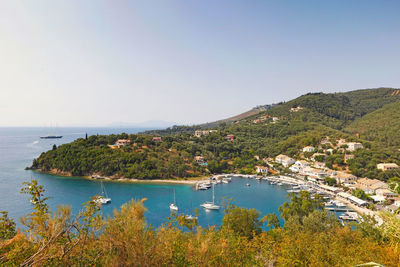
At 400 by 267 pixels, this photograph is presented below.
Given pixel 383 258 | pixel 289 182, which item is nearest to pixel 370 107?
pixel 289 182

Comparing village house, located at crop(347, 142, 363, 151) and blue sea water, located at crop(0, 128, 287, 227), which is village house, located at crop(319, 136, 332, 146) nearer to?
village house, located at crop(347, 142, 363, 151)

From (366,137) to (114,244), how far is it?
6485cm

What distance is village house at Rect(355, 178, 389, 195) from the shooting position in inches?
1059

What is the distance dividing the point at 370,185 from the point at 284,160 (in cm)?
1676

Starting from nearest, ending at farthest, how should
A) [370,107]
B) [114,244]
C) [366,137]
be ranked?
[114,244] < [366,137] < [370,107]

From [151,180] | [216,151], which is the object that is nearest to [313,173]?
[216,151]

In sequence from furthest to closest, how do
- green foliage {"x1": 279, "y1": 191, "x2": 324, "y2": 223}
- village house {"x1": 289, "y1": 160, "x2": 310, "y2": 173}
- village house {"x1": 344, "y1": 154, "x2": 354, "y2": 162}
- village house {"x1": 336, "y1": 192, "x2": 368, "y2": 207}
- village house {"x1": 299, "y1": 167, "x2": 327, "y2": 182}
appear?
village house {"x1": 289, "y1": 160, "x2": 310, "y2": 173} < village house {"x1": 344, "y1": 154, "x2": 354, "y2": 162} < village house {"x1": 299, "y1": 167, "x2": 327, "y2": 182} < village house {"x1": 336, "y1": 192, "x2": 368, "y2": 207} < green foliage {"x1": 279, "y1": 191, "x2": 324, "y2": 223}

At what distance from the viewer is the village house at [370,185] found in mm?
26894

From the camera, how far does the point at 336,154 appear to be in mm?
40031

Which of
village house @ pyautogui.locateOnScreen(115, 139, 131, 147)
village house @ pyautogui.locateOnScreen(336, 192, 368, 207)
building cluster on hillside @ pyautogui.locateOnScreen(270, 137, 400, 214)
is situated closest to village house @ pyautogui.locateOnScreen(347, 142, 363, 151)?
building cluster on hillside @ pyautogui.locateOnScreen(270, 137, 400, 214)

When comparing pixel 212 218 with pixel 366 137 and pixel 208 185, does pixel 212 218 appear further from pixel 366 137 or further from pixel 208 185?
pixel 366 137

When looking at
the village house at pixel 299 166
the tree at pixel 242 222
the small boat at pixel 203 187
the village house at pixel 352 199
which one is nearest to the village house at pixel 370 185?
the village house at pixel 352 199

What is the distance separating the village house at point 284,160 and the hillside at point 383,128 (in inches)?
827

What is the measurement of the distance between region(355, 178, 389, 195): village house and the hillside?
69.6 ft
